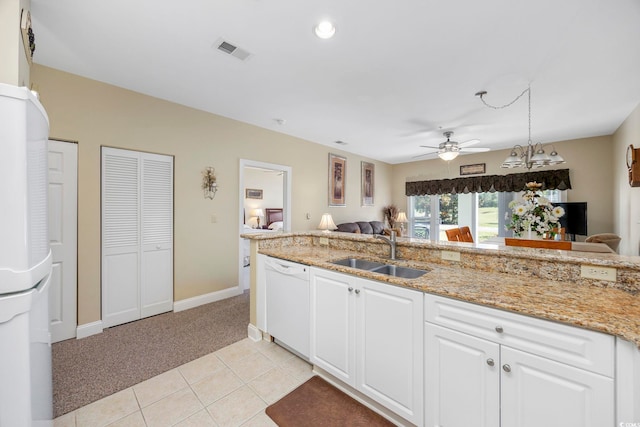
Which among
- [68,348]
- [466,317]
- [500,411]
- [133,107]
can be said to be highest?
[133,107]

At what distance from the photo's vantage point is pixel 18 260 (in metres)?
0.92

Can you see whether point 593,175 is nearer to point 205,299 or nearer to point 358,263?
point 358,263

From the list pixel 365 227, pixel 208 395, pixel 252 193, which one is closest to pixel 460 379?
pixel 208 395

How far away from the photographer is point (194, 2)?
5.54ft

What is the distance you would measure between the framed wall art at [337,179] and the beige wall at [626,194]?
442 cm

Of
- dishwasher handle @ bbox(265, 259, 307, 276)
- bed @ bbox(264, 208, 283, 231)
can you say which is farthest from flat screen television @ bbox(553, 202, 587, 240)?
bed @ bbox(264, 208, 283, 231)

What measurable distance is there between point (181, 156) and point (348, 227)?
3.57 metres

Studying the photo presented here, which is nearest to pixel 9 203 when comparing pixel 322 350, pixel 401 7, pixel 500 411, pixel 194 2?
pixel 194 2

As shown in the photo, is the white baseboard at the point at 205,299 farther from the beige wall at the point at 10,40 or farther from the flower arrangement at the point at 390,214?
the flower arrangement at the point at 390,214

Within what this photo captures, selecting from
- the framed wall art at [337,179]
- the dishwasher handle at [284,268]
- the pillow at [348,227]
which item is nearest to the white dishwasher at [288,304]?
the dishwasher handle at [284,268]

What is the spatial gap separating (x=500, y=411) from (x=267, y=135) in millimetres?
4222

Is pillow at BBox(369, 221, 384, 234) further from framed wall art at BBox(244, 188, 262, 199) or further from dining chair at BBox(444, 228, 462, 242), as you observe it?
framed wall art at BBox(244, 188, 262, 199)

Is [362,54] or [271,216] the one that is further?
[271,216]

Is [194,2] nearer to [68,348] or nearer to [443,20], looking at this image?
[443,20]
